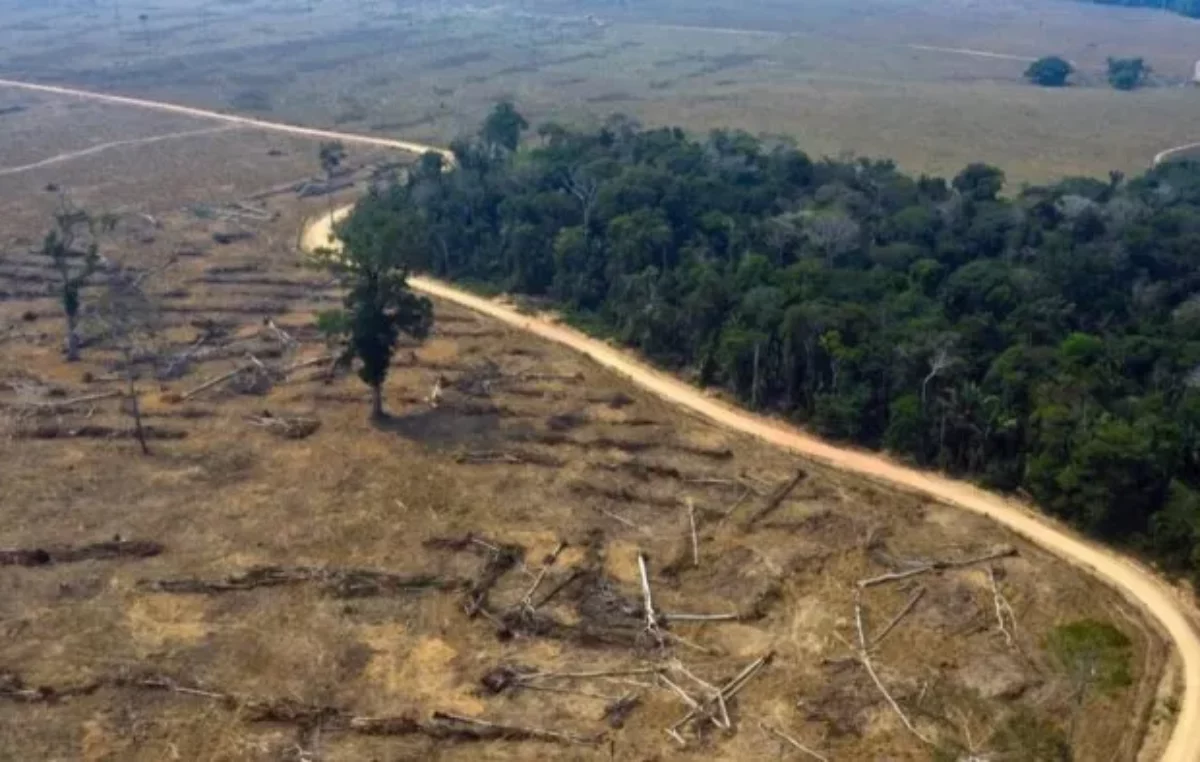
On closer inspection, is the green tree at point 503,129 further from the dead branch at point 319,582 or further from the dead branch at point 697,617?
the dead branch at point 697,617

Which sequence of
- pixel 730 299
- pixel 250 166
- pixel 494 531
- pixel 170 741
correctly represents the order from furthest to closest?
pixel 250 166, pixel 730 299, pixel 494 531, pixel 170 741

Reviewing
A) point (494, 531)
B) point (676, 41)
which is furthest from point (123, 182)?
point (676, 41)

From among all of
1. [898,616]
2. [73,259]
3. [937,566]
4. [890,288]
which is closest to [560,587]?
[898,616]

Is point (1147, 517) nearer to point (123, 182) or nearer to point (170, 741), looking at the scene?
point (170, 741)

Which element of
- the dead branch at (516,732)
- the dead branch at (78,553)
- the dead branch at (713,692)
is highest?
the dead branch at (78,553)

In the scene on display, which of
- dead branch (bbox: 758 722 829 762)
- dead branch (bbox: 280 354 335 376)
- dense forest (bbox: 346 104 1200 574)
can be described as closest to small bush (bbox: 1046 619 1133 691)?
dense forest (bbox: 346 104 1200 574)

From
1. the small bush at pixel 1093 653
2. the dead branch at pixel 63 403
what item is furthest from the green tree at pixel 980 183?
the dead branch at pixel 63 403

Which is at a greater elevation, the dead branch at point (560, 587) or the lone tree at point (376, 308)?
the lone tree at point (376, 308)
